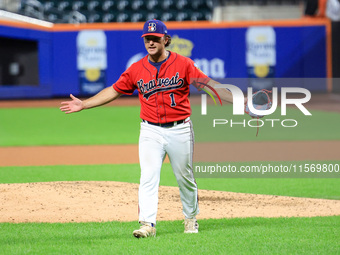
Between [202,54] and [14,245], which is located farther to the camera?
[202,54]

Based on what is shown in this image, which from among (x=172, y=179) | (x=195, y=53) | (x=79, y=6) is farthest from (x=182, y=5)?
(x=172, y=179)

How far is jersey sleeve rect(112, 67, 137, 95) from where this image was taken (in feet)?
18.2

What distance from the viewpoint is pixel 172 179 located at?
32.5ft

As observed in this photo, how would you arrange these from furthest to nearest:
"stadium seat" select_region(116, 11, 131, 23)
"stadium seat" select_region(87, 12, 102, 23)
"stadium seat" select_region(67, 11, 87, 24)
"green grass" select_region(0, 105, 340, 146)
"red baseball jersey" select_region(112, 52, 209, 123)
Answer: "stadium seat" select_region(116, 11, 131, 23)
"stadium seat" select_region(87, 12, 102, 23)
"stadium seat" select_region(67, 11, 87, 24)
"green grass" select_region(0, 105, 340, 146)
"red baseball jersey" select_region(112, 52, 209, 123)

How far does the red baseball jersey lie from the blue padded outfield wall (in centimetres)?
2535

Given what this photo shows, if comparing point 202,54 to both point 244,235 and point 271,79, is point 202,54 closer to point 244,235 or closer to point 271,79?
point 271,79

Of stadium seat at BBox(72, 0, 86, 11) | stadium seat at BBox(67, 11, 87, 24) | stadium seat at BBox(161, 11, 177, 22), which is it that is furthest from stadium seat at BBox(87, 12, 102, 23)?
stadium seat at BBox(161, 11, 177, 22)

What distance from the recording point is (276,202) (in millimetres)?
7438

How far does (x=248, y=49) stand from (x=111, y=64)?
6841mm

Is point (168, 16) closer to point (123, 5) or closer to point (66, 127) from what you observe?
point (123, 5)

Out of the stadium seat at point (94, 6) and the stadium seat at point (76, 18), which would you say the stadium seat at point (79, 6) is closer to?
the stadium seat at point (94, 6)

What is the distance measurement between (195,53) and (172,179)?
21.5 m

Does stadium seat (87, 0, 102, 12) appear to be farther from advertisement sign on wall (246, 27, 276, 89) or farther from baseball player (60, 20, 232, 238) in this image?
baseball player (60, 20, 232, 238)

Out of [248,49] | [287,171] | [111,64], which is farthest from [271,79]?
[287,171]
